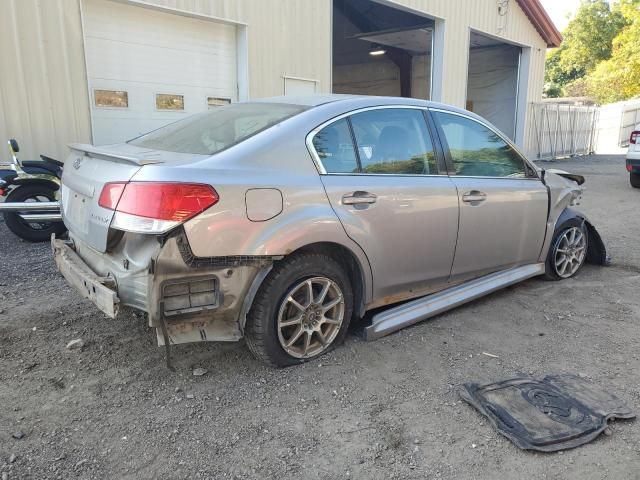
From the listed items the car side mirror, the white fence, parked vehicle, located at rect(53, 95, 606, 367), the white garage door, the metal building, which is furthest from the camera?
the white fence

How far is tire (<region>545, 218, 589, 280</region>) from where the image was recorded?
482cm

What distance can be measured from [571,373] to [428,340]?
3.00 ft

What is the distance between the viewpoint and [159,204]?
254 cm

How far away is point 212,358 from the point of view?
331cm

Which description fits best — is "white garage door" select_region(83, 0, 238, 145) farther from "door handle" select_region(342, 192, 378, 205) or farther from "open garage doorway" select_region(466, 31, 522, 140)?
"open garage doorway" select_region(466, 31, 522, 140)

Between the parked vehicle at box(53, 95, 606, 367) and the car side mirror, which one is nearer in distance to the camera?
the parked vehicle at box(53, 95, 606, 367)

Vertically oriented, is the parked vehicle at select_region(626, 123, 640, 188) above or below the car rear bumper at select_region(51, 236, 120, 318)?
above

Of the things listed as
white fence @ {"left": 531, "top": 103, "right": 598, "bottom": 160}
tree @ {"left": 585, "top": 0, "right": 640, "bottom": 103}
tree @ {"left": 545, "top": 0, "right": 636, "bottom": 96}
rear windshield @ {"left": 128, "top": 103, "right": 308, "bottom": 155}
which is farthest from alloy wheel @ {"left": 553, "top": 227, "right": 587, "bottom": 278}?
tree @ {"left": 545, "top": 0, "right": 636, "bottom": 96}

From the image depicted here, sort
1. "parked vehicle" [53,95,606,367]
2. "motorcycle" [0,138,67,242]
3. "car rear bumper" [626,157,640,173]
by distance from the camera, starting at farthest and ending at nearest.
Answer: "car rear bumper" [626,157,640,173], "motorcycle" [0,138,67,242], "parked vehicle" [53,95,606,367]

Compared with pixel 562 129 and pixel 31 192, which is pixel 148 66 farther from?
pixel 562 129

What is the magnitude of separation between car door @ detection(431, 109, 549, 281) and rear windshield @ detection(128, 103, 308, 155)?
1278mm

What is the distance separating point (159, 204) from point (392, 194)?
1.51 m

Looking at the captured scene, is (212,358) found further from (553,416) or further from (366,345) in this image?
(553,416)

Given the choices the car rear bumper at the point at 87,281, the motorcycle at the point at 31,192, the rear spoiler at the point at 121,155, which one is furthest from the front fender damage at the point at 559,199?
the motorcycle at the point at 31,192
